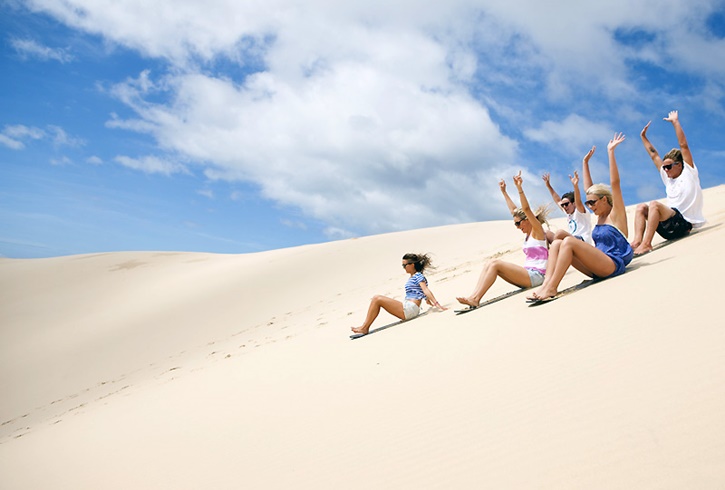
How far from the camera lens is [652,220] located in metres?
5.63

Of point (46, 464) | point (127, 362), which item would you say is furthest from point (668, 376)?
point (127, 362)

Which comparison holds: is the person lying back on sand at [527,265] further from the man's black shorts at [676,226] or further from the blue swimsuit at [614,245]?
the man's black shorts at [676,226]

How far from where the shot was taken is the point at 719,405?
1.92 meters

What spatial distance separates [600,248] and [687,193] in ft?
6.01

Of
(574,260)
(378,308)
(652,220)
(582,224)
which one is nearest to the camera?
(574,260)

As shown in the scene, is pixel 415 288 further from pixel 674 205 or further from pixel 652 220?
pixel 674 205

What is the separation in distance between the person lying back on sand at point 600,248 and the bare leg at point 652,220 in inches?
29.8

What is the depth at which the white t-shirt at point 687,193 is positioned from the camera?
5633 mm

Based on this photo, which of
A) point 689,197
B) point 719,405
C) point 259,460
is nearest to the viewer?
point 719,405

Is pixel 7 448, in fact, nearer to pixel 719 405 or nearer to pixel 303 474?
pixel 303 474

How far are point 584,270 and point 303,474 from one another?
3.46 m

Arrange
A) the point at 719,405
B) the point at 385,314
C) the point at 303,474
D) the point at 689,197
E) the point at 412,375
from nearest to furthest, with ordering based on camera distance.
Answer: the point at 719,405, the point at 303,474, the point at 412,375, the point at 689,197, the point at 385,314

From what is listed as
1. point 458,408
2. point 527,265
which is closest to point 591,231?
point 527,265

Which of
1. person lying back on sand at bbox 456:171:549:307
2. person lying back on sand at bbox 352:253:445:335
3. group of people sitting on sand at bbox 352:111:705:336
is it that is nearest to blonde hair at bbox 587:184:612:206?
group of people sitting on sand at bbox 352:111:705:336
